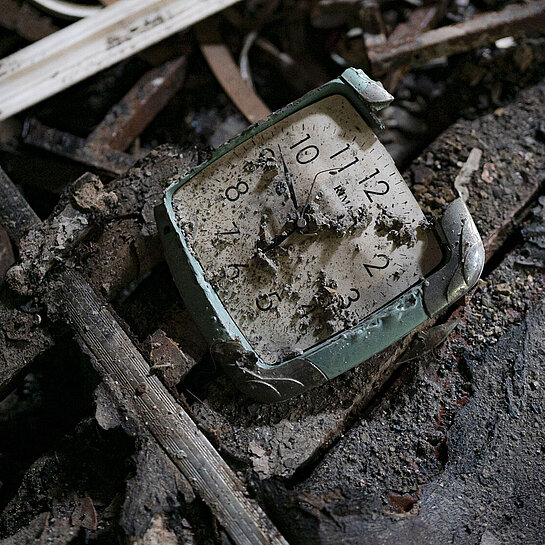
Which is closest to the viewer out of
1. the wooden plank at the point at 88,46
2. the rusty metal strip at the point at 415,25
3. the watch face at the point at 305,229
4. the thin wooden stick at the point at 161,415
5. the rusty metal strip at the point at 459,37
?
the thin wooden stick at the point at 161,415

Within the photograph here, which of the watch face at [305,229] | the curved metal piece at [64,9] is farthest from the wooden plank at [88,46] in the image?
the watch face at [305,229]

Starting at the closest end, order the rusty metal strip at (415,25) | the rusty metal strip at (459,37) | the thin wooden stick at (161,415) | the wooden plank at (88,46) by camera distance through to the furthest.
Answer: the thin wooden stick at (161,415), the wooden plank at (88,46), the rusty metal strip at (459,37), the rusty metal strip at (415,25)

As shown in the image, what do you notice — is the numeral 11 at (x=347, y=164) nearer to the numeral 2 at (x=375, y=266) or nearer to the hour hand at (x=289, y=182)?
the hour hand at (x=289, y=182)

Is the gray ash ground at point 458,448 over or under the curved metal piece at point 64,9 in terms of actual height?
under

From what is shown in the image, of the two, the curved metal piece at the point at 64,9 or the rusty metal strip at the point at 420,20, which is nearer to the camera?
the curved metal piece at the point at 64,9

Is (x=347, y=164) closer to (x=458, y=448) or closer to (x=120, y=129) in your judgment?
(x=458, y=448)

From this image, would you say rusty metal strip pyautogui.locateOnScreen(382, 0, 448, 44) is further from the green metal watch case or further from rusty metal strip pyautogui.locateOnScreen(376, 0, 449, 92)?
the green metal watch case

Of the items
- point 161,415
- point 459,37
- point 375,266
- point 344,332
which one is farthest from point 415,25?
point 161,415
